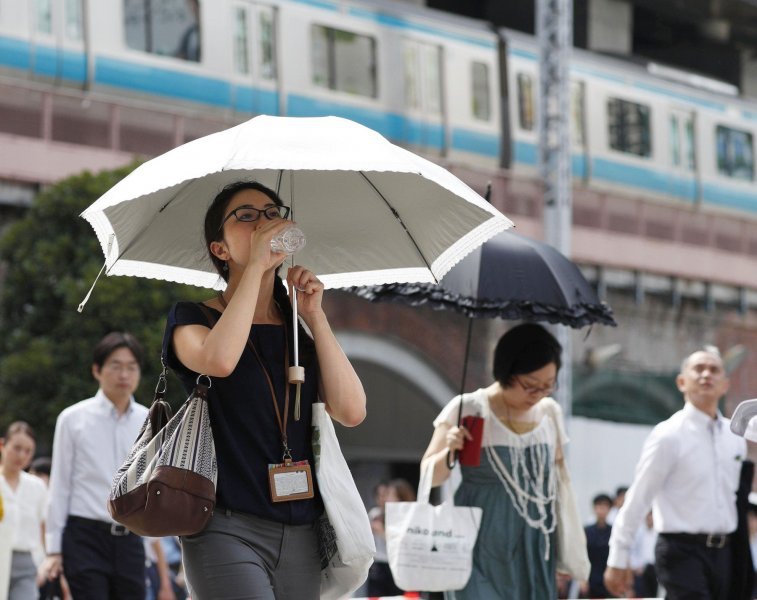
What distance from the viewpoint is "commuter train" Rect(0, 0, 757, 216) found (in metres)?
19.8

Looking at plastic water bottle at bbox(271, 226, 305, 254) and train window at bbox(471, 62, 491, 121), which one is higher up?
train window at bbox(471, 62, 491, 121)

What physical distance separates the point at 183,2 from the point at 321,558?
59.4 feet

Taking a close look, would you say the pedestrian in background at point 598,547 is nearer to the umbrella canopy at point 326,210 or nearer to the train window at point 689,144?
the umbrella canopy at point 326,210

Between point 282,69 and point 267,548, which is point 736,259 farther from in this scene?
point 267,548

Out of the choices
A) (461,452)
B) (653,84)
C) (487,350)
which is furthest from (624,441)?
(461,452)

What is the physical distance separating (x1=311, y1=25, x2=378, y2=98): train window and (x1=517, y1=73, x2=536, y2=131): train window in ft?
Result: 10.6

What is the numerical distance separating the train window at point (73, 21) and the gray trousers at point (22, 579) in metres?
11.4

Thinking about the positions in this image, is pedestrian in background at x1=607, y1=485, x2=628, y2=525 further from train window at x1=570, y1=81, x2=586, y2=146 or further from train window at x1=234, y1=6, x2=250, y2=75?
train window at x1=570, y1=81, x2=586, y2=146

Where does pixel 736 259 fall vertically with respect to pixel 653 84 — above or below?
below

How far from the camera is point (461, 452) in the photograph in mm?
6492

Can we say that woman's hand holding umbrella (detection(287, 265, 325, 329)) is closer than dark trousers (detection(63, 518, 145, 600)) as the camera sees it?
Yes

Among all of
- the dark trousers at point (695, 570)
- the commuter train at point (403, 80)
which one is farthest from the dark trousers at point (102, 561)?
the commuter train at point (403, 80)

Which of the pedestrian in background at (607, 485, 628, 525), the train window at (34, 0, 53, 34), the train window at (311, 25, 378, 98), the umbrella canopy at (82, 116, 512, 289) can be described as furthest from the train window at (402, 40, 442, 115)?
the umbrella canopy at (82, 116, 512, 289)

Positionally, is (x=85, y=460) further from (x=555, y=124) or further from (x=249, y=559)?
(x=555, y=124)
